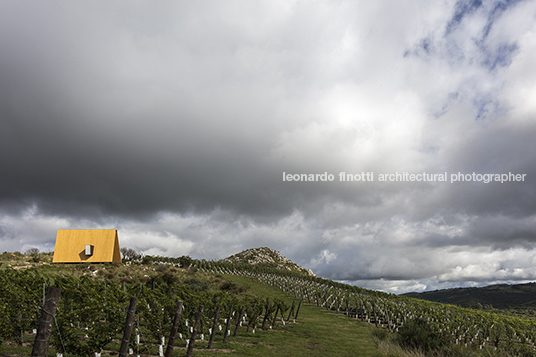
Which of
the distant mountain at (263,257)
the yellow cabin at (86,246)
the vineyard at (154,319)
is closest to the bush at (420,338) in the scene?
the vineyard at (154,319)

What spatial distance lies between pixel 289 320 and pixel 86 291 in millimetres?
19808

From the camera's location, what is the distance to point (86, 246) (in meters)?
38.9

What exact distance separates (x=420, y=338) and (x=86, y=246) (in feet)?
130

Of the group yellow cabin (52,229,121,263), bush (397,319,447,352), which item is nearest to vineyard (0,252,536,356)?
bush (397,319,447,352)

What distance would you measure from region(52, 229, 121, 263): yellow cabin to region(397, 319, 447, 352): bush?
36687mm

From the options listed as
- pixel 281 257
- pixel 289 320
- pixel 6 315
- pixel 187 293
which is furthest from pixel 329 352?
pixel 281 257

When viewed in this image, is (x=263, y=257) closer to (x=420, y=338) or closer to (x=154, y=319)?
(x=420, y=338)

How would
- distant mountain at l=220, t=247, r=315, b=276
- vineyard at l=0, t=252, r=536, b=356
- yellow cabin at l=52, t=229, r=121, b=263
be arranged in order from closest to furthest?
vineyard at l=0, t=252, r=536, b=356
yellow cabin at l=52, t=229, r=121, b=263
distant mountain at l=220, t=247, r=315, b=276

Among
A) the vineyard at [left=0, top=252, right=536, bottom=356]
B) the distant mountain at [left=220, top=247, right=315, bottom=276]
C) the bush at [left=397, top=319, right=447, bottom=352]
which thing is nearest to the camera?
the vineyard at [left=0, top=252, right=536, bottom=356]

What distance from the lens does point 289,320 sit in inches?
1055

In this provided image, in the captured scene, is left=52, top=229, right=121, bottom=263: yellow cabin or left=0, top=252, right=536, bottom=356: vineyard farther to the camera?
left=52, top=229, right=121, bottom=263: yellow cabin

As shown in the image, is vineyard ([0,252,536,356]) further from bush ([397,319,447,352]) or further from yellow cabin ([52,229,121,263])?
yellow cabin ([52,229,121,263])

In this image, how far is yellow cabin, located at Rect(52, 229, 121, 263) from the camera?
127 ft

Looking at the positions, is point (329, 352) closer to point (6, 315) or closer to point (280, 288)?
point (6, 315)
